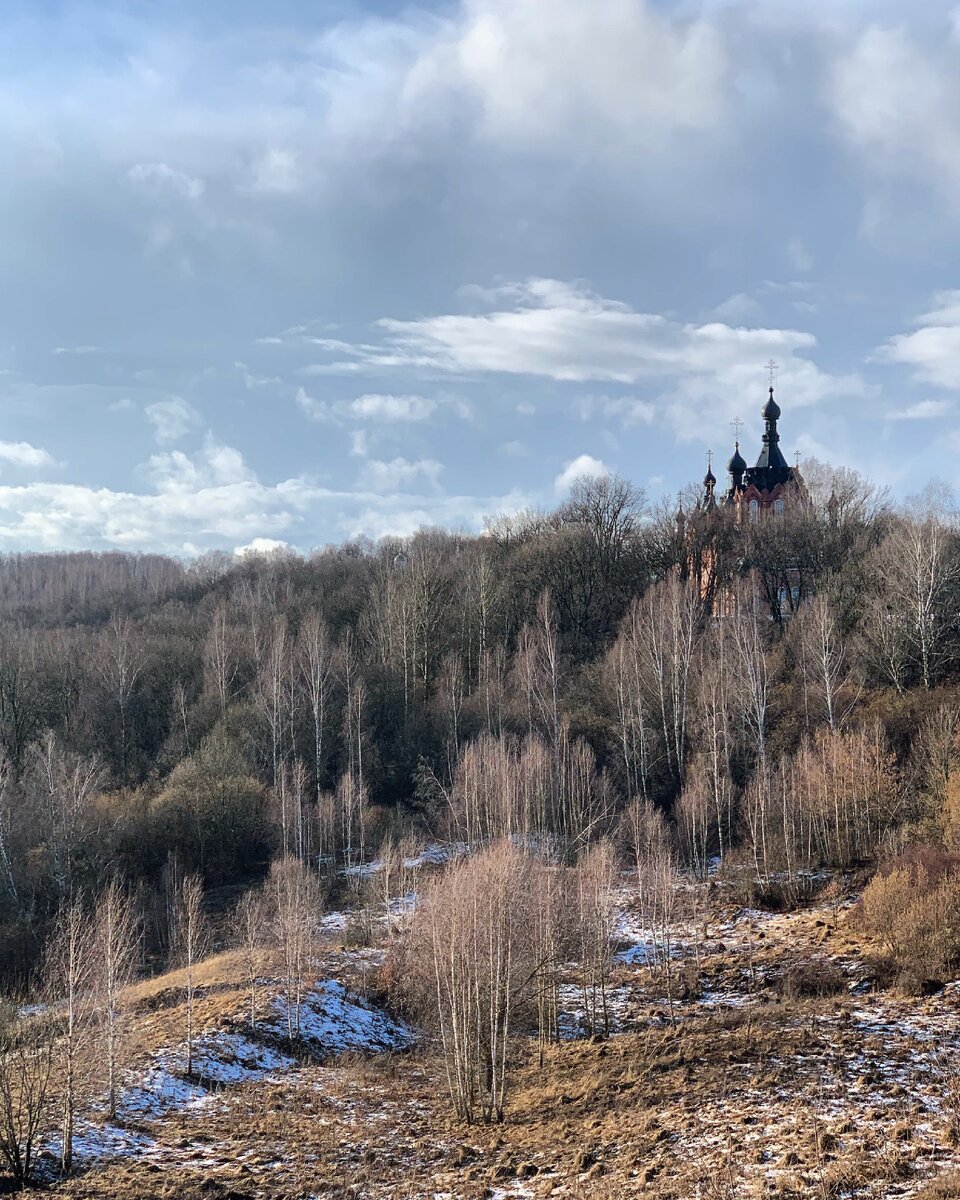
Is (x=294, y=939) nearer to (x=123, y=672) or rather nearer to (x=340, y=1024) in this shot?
(x=340, y=1024)

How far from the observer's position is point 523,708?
171 ft

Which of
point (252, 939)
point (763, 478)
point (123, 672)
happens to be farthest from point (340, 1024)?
point (763, 478)

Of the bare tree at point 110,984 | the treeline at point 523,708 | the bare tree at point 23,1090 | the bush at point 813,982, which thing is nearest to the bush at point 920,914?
the bush at point 813,982

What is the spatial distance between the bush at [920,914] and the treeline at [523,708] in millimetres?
9842

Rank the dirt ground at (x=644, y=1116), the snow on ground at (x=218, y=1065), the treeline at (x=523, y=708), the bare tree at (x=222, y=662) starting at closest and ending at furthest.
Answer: the dirt ground at (x=644, y=1116) → the snow on ground at (x=218, y=1065) → the treeline at (x=523, y=708) → the bare tree at (x=222, y=662)

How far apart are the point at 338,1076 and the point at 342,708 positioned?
31483mm

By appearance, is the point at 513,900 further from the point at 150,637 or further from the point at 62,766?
the point at 150,637

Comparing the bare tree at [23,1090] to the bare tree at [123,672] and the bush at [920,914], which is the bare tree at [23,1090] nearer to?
the bush at [920,914]

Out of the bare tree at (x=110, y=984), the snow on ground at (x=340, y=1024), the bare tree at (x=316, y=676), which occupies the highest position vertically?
the bare tree at (x=316, y=676)

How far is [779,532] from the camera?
6288cm

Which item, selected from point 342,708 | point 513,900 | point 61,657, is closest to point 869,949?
point 513,900

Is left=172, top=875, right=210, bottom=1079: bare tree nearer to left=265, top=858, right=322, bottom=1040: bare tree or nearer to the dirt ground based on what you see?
left=265, top=858, right=322, bottom=1040: bare tree

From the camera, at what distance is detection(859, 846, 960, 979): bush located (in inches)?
969

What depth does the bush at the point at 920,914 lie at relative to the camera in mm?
24609
